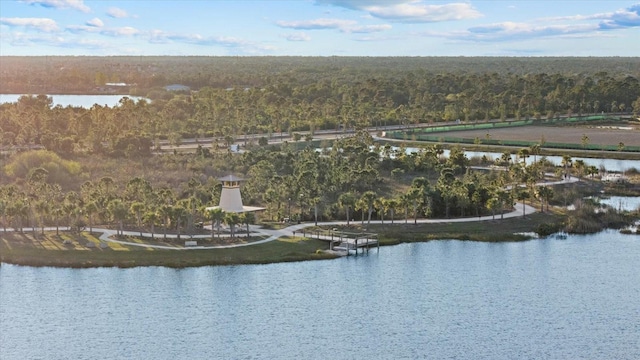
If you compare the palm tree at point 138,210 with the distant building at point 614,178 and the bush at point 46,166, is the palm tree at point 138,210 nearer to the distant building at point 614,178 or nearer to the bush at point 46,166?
the bush at point 46,166

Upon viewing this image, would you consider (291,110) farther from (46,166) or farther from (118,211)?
(118,211)

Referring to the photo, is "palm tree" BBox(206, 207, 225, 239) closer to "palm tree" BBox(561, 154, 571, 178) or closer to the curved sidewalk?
the curved sidewalk

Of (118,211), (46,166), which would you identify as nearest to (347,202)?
(118,211)

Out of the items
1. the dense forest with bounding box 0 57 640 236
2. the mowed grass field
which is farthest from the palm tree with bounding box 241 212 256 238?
the mowed grass field

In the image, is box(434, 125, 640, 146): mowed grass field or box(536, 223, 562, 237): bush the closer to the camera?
box(536, 223, 562, 237): bush

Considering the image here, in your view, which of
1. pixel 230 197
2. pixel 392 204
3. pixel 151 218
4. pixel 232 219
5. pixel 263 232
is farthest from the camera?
pixel 392 204

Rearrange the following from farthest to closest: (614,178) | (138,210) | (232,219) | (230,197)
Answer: (614,178) < (230,197) < (138,210) < (232,219)

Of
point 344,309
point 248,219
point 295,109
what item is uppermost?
point 295,109
